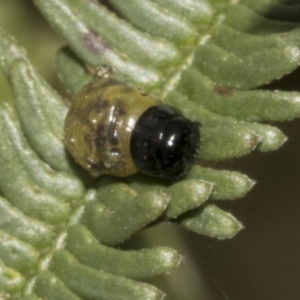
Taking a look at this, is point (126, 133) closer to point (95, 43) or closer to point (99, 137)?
point (99, 137)

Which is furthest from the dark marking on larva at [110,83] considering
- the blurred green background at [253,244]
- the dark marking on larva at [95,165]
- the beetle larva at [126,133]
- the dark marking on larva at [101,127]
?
the blurred green background at [253,244]

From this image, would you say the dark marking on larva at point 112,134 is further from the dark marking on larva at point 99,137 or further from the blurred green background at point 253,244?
the blurred green background at point 253,244

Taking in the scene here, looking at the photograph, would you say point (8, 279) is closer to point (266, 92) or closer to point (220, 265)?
point (266, 92)

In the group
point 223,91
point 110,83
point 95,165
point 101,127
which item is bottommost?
point 95,165

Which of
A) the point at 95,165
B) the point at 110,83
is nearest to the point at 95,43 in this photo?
the point at 110,83

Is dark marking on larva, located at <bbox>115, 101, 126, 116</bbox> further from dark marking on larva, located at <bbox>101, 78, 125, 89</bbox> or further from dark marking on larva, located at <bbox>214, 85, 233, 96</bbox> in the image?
dark marking on larva, located at <bbox>214, 85, 233, 96</bbox>

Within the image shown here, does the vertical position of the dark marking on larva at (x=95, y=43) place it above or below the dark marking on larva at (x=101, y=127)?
above

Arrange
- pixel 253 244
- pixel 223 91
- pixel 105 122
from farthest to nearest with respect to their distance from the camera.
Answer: pixel 253 244, pixel 105 122, pixel 223 91

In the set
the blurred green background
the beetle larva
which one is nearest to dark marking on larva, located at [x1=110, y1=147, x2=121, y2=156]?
the beetle larva
